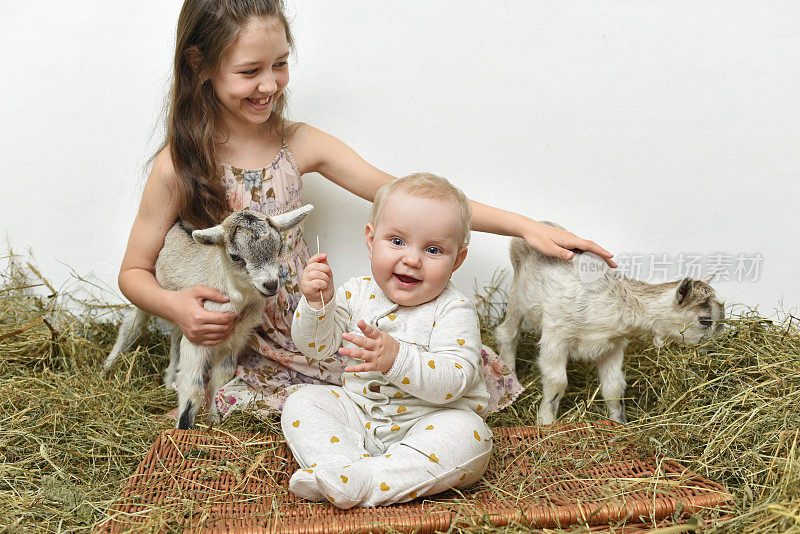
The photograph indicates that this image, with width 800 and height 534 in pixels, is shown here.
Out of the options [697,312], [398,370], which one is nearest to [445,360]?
[398,370]

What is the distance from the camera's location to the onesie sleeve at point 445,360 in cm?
257

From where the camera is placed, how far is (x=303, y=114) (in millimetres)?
3980

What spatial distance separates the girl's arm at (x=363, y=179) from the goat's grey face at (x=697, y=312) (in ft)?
1.32

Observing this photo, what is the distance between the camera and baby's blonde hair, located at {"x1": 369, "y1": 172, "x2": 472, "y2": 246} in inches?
107

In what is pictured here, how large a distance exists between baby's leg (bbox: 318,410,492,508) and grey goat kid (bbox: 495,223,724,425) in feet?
2.85

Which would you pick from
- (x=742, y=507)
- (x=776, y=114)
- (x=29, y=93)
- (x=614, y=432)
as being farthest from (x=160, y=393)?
(x=776, y=114)

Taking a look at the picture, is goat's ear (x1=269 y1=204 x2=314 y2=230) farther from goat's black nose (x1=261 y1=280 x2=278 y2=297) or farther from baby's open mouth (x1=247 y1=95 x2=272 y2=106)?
baby's open mouth (x1=247 y1=95 x2=272 y2=106)

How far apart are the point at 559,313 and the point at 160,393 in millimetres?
2089

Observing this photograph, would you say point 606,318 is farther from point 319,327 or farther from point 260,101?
point 260,101

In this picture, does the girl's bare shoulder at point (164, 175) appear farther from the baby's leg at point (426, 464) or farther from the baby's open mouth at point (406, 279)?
the baby's leg at point (426, 464)

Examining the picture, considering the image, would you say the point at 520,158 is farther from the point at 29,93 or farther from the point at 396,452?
the point at 29,93

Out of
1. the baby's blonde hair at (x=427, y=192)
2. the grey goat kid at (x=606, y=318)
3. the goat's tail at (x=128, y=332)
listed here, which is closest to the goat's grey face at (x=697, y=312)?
the grey goat kid at (x=606, y=318)

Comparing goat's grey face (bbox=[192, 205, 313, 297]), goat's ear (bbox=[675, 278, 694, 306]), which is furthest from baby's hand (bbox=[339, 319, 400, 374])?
goat's ear (bbox=[675, 278, 694, 306])

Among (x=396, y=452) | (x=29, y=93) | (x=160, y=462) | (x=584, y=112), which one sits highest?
(x=584, y=112)
